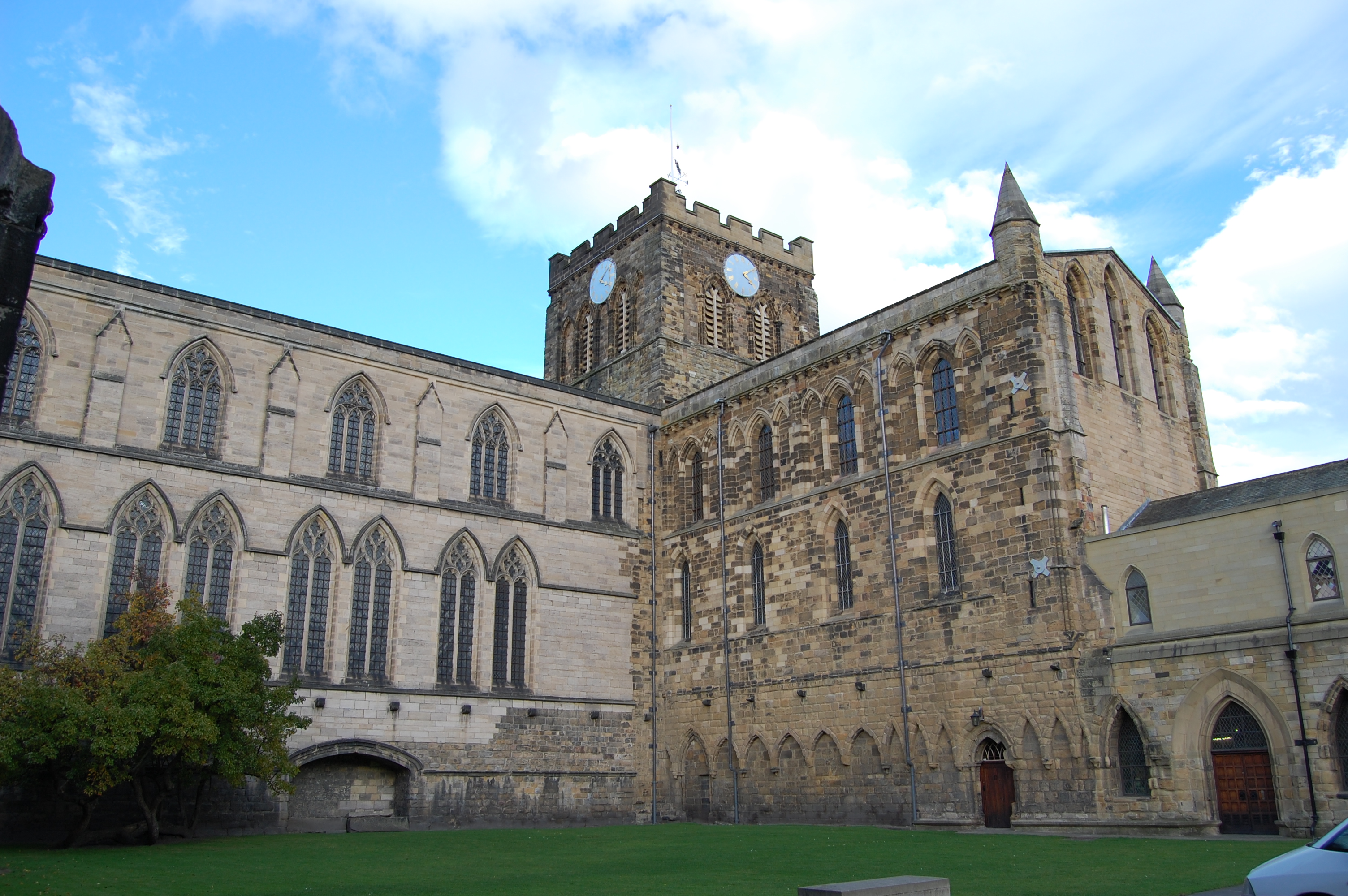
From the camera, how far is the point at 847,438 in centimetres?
2970

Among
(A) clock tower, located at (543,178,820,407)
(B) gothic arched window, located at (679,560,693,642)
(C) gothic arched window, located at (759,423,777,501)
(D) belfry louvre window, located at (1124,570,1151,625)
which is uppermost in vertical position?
(A) clock tower, located at (543,178,820,407)

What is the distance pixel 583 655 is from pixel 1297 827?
740 inches

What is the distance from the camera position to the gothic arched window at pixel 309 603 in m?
27.6

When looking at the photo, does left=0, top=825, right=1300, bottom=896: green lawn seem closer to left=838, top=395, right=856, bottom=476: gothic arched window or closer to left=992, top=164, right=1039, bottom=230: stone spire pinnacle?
left=838, top=395, right=856, bottom=476: gothic arched window

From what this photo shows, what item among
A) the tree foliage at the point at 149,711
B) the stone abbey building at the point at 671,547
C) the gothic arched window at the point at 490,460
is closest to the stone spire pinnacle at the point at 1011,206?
the stone abbey building at the point at 671,547

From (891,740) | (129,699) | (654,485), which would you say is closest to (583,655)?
(654,485)

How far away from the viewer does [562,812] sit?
1193 inches

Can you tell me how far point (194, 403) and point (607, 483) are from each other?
1254 cm

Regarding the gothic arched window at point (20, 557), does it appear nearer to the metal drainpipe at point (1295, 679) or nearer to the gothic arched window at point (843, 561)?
the gothic arched window at point (843, 561)

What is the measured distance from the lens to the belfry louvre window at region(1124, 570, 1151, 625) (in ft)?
74.7

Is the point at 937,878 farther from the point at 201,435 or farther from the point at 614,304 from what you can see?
the point at 614,304

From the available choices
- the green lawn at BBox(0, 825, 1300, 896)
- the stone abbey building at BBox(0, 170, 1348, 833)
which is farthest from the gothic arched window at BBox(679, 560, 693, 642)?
the green lawn at BBox(0, 825, 1300, 896)

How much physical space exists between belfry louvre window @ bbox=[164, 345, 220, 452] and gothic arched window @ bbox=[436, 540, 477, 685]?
7.11 meters

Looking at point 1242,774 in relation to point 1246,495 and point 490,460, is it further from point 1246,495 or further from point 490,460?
point 490,460
